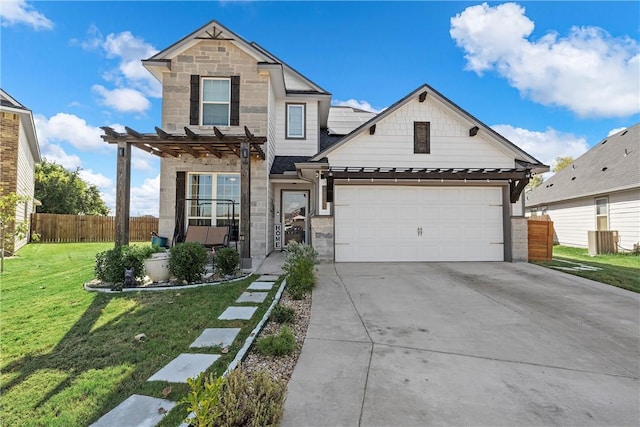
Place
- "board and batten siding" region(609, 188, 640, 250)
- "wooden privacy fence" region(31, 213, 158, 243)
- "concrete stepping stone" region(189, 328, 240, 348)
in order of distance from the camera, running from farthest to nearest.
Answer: "wooden privacy fence" region(31, 213, 158, 243), "board and batten siding" region(609, 188, 640, 250), "concrete stepping stone" region(189, 328, 240, 348)

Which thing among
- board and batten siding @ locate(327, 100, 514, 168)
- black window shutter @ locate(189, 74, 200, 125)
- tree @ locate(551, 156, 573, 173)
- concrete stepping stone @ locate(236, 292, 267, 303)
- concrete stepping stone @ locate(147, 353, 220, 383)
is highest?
tree @ locate(551, 156, 573, 173)

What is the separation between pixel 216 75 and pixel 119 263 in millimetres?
6663

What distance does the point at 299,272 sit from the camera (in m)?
5.87

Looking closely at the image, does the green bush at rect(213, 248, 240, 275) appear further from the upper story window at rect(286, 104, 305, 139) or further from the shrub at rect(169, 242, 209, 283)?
the upper story window at rect(286, 104, 305, 139)

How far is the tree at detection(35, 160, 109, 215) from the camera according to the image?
24.2 metres

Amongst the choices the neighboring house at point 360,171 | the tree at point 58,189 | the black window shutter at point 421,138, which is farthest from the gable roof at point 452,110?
the tree at point 58,189

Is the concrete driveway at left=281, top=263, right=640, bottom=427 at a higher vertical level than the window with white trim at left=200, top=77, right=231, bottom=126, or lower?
lower

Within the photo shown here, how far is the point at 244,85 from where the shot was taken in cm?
999

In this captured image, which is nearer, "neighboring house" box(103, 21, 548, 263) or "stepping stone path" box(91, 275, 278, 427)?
"stepping stone path" box(91, 275, 278, 427)

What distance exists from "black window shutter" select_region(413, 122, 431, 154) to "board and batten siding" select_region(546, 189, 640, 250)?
32.5 feet

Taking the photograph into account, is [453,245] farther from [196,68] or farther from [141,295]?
[196,68]

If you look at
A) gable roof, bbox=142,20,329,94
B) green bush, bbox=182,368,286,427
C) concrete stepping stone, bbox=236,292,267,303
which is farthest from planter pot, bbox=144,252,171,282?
gable roof, bbox=142,20,329,94

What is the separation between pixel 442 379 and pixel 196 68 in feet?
35.2

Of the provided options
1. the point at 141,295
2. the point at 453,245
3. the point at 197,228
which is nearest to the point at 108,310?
the point at 141,295
